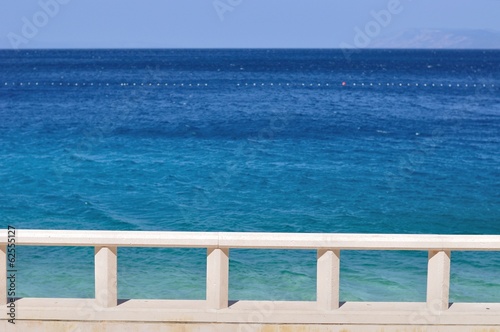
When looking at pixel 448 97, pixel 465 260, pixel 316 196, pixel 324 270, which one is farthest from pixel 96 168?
pixel 448 97

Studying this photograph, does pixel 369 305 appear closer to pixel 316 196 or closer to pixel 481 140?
pixel 316 196

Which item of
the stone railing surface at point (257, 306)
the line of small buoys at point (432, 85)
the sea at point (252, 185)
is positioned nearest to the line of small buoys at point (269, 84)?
the line of small buoys at point (432, 85)

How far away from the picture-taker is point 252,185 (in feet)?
76.2

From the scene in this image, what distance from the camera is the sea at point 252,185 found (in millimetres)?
12945

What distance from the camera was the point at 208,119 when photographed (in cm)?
4688

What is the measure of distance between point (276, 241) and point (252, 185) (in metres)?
17.9

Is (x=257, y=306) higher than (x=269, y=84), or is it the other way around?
(x=269, y=84)

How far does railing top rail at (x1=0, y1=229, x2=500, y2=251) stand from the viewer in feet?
17.4

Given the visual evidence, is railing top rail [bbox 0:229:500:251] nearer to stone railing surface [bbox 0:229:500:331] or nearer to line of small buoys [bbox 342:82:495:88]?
stone railing surface [bbox 0:229:500:331]

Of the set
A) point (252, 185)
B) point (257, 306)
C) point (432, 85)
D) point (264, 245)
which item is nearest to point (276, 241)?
point (264, 245)

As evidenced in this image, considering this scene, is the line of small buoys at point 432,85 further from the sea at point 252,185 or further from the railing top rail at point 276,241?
the railing top rail at point 276,241

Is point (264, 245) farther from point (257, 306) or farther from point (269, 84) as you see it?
point (269, 84)

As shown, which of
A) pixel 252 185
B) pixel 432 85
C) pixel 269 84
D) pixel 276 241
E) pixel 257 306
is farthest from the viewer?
pixel 269 84

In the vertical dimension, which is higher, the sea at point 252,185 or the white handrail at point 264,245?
the sea at point 252,185
